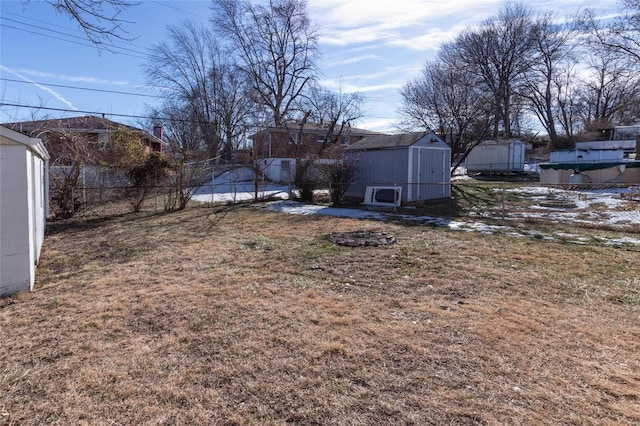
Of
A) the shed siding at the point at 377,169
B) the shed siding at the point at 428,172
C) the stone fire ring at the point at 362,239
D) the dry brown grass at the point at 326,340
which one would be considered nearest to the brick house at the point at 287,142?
the shed siding at the point at 377,169

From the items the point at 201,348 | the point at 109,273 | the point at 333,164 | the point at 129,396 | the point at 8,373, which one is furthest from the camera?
the point at 333,164

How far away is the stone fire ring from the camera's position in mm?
7217

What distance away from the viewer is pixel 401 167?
1399cm

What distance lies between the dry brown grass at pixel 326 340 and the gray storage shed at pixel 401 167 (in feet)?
26.1

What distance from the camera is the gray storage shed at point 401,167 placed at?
45.6 feet

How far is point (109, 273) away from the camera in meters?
5.38

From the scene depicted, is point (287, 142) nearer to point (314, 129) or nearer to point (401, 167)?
point (314, 129)

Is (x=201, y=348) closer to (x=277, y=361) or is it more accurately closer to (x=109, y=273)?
(x=277, y=361)

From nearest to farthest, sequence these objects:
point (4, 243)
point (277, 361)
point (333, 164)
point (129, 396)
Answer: point (129, 396)
point (277, 361)
point (4, 243)
point (333, 164)

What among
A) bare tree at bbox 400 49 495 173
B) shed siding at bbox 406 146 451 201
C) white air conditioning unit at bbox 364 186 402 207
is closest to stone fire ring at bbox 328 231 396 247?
white air conditioning unit at bbox 364 186 402 207

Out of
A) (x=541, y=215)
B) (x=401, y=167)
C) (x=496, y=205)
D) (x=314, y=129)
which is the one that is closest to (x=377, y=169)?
(x=401, y=167)

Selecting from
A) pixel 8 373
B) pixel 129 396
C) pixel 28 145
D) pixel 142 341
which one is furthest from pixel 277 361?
pixel 28 145

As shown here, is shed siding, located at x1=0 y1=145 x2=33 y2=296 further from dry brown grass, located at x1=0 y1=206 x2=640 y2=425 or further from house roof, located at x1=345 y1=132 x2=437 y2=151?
house roof, located at x1=345 y1=132 x2=437 y2=151

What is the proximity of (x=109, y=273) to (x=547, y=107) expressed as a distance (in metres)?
44.9
